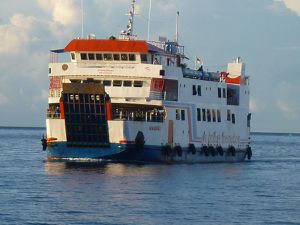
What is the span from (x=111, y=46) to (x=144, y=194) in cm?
1813

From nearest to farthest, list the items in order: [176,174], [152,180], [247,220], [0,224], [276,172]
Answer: [0,224] → [247,220] → [152,180] → [176,174] → [276,172]

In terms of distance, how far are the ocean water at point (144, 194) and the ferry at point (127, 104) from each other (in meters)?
1.30

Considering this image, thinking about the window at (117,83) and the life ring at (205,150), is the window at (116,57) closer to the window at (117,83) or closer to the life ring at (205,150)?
the window at (117,83)

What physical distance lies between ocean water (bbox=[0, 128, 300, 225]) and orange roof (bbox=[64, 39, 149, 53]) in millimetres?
6805

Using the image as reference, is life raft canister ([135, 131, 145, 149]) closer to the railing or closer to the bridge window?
the railing

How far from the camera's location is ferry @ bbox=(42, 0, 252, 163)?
5953 centimetres

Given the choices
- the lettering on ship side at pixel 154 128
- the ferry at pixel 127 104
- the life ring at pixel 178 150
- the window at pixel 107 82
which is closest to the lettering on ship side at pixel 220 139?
the ferry at pixel 127 104

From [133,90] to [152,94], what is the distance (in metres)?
1.15

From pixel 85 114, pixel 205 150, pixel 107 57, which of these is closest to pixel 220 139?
pixel 205 150

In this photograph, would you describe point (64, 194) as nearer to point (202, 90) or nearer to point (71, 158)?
point (71, 158)

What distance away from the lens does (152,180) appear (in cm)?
5244

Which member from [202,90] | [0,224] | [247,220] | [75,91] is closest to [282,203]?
[247,220]

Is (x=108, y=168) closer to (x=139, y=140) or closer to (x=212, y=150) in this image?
(x=139, y=140)

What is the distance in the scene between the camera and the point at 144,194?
46156 millimetres
